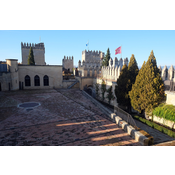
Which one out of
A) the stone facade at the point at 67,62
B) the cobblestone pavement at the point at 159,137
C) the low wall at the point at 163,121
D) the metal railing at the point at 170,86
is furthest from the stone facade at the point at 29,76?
the stone facade at the point at 67,62

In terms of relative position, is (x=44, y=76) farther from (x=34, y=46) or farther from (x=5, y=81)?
(x=34, y=46)

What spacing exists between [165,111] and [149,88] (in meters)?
2.62

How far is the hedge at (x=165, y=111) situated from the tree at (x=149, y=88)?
Answer: 0.49 m

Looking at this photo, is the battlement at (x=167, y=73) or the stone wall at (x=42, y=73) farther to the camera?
the stone wall at (x=42, y=73)

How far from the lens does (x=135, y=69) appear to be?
16.5m

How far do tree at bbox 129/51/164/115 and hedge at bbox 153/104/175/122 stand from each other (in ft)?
1.60

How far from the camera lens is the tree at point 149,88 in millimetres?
12188

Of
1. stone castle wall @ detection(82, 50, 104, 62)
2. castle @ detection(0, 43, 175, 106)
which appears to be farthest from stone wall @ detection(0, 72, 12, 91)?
stone castle wall @ detection(82, 50, 104, 62)

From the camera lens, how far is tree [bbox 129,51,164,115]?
12188 millimetres

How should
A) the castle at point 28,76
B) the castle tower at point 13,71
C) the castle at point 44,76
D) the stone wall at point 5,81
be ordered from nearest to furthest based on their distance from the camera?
1. the stone wall at point 5,81
2. the castle at point 44,76
3. the castle at point 28,76
4. the castle tower at point 13,71

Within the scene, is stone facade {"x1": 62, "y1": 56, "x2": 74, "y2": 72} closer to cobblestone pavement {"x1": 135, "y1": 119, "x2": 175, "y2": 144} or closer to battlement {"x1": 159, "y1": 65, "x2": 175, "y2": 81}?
battlement {"x1": 159, "y1": 65, "x2": 175, "y2": 81}

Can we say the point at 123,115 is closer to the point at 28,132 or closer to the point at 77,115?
the point at 77,115

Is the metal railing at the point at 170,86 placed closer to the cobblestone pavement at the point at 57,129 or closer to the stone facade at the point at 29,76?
the cobblestone pavement at the point at 57,129

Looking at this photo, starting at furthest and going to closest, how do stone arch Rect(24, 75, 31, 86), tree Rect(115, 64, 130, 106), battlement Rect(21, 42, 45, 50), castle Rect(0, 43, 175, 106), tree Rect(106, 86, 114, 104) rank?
battlement Rect(21, 42, 45, 50) → stone arch Rect(24, 75, 31, 86) → castle Rect(0, 43, 175, 106) → tree Rect(106, 86, 114, 104) → tree Rect(115, 64, 130, 106)
